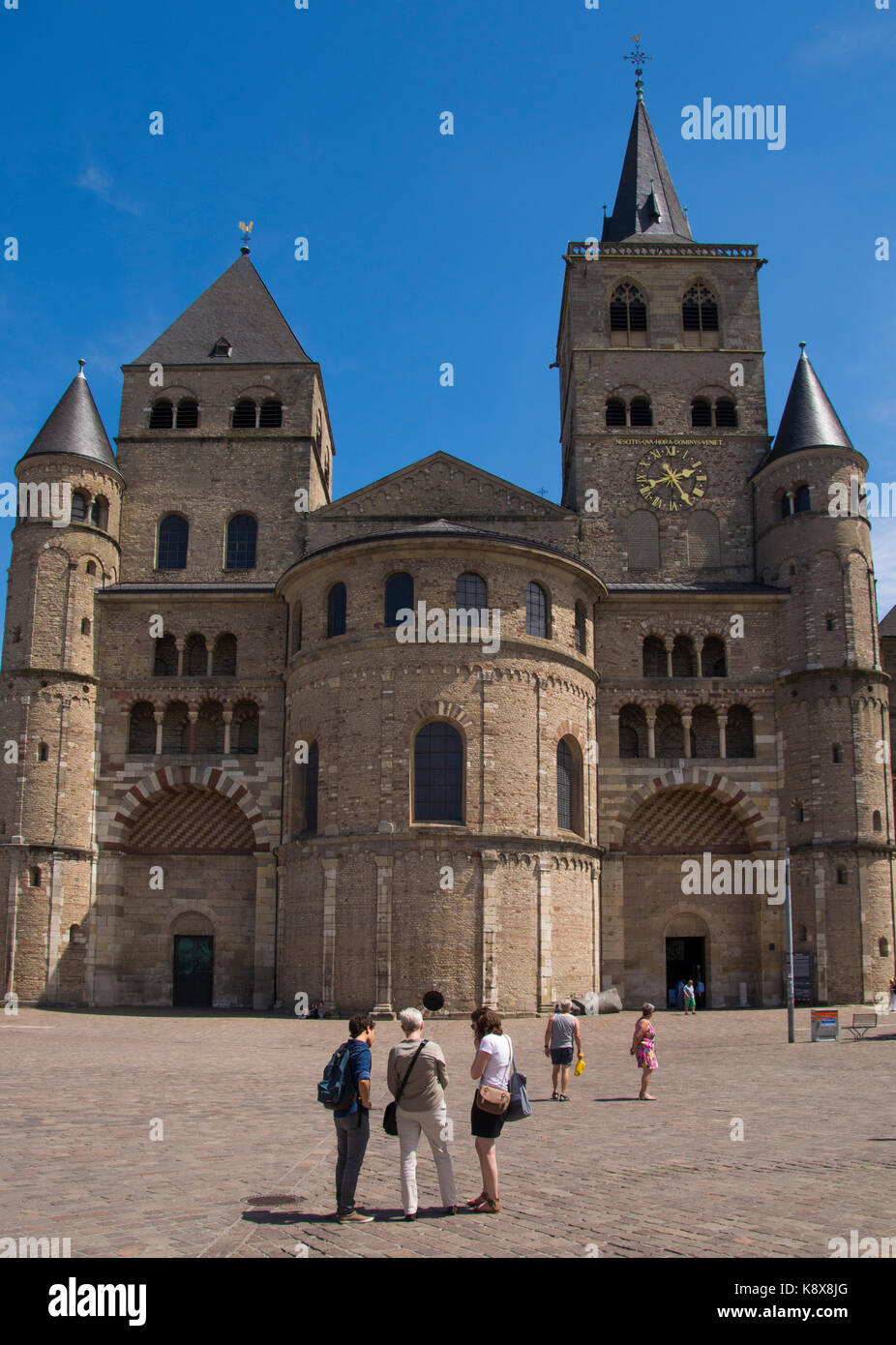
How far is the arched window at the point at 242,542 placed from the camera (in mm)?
42125

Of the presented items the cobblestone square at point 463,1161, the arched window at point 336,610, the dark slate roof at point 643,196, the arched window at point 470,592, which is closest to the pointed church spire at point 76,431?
the arched window at point 336,610

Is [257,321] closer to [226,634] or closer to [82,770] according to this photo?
[226,634]

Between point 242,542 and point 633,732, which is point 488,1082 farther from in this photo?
point 242,542

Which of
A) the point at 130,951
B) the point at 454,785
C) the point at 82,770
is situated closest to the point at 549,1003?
the point at 454,785

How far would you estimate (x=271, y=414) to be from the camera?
1741 inches

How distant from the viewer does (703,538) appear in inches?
1679

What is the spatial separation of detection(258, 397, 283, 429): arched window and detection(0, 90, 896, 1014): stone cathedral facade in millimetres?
81

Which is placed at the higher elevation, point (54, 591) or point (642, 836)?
point (54, 591)

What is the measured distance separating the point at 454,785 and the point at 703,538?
15.1 metres

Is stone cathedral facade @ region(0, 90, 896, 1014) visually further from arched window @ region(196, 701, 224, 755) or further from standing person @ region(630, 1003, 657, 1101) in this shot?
standing person @ region(630, 1003, 657, 1101)

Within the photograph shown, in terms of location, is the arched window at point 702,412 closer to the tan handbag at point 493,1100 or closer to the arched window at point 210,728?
the arched window at point 210,728

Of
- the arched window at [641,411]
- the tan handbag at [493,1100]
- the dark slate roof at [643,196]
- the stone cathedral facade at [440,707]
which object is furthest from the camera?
the dark slate roof at [643,196]

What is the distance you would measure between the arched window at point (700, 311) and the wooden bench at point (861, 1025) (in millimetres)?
28152

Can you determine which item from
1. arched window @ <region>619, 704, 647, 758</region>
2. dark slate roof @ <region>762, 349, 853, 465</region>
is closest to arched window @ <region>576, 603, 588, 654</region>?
arched window @ <region>619, 704, 647, 758</region>
